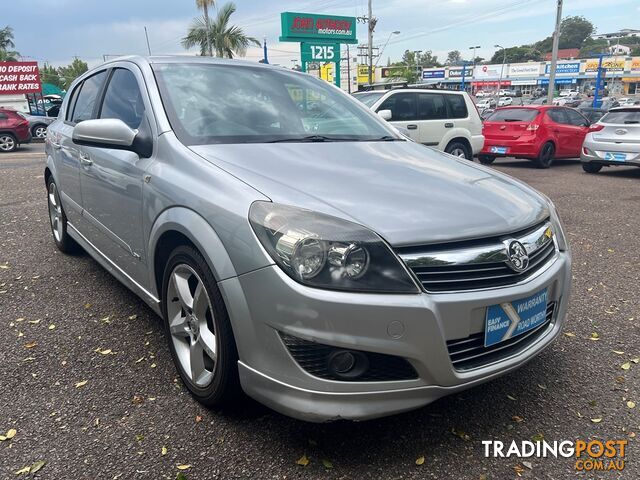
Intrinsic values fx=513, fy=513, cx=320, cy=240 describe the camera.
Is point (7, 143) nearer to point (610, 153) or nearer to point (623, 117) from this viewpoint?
point (610, 153)

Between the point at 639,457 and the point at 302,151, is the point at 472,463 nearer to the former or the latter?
the point at 639,457

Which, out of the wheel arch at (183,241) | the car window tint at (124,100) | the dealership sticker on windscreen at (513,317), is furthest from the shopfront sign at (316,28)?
the dealership sticker on windscreen at (513,317)

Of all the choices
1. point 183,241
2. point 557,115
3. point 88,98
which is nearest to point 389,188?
point 183,241

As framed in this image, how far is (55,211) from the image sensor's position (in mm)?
4938

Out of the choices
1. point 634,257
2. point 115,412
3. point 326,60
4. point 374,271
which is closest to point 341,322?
point 374,271

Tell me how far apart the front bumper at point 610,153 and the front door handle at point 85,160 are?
10256mm

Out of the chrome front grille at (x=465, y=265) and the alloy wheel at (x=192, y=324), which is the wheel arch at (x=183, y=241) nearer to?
the alloy wheel at (x=192, y=324)

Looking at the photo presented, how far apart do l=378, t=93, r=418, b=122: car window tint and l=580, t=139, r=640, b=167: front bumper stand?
387 cm

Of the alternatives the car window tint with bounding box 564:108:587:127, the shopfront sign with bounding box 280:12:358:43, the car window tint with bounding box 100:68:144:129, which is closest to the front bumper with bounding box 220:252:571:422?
the car window tint with bounding box 100:68:144:129

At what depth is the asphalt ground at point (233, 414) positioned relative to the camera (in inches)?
82.8

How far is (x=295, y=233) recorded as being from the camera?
1890 mm

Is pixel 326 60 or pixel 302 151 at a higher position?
pixel 326 60

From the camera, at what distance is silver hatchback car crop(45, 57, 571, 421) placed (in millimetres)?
1873

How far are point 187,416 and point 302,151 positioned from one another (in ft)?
4.66
